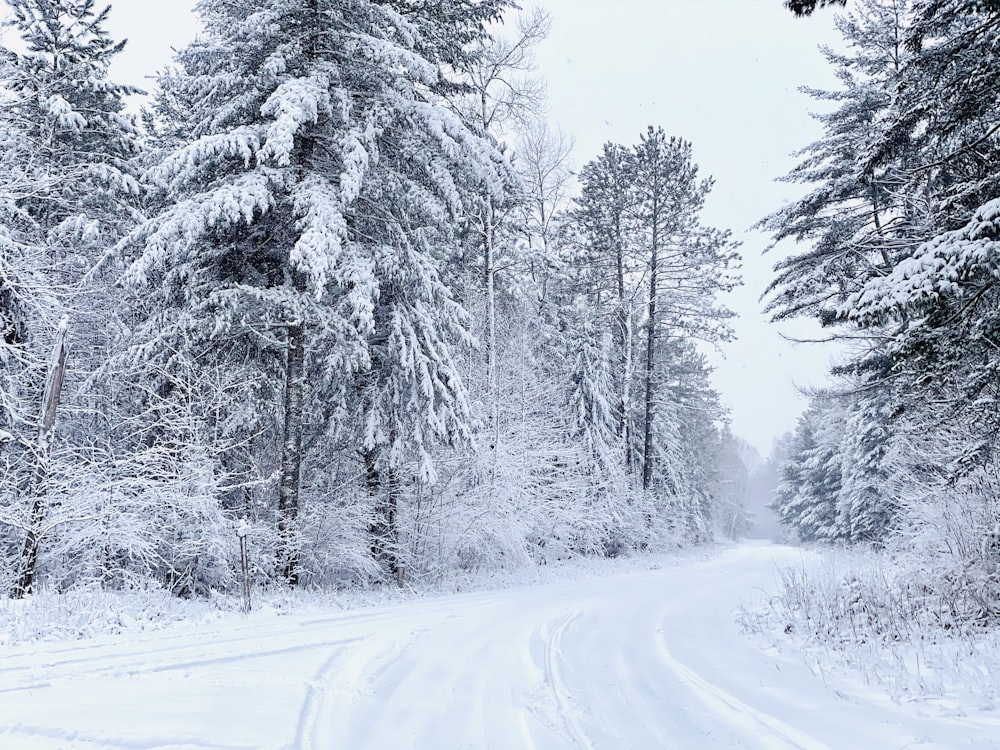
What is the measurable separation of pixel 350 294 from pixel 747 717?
8.81m

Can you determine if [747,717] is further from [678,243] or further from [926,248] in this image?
[678,243]

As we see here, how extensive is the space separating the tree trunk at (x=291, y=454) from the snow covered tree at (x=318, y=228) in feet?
0.12

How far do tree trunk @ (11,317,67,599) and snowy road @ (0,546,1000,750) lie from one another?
3.89 meters

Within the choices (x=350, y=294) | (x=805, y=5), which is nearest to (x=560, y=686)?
(x=805, y=5)

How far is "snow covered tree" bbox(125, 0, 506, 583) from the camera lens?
35.2 ft

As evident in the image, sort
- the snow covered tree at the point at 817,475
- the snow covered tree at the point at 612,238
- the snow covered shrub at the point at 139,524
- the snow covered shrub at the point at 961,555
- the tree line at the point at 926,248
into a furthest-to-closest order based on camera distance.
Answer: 1. the snow covered tree at the point at 817,475
2. the snow covered tree at the point at 612,238
3. the snow covered shrub at the point at 139,524
4. the snow covered shrub at the point at 961,555
5. the tree line at the point at 926,248

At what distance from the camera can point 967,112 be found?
22.8 ft

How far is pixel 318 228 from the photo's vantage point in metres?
10.4

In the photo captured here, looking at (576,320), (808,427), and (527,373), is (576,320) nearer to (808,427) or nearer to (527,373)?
(527,373)

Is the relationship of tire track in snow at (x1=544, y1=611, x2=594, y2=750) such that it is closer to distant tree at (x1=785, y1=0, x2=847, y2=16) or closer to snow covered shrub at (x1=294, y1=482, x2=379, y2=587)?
snow covered shrub at (x1=294, y1=482, x2=379, y2=587)

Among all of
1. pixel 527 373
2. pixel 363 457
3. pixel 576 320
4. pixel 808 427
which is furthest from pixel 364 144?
pixel 808 427

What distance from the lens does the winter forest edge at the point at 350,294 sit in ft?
25.5

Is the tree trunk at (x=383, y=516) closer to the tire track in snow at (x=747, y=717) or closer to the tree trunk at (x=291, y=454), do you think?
the tree trunk at (x=291, y=454)

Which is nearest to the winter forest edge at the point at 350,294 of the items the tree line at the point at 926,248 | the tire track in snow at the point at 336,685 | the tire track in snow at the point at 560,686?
the tree line at the point at 926,248
